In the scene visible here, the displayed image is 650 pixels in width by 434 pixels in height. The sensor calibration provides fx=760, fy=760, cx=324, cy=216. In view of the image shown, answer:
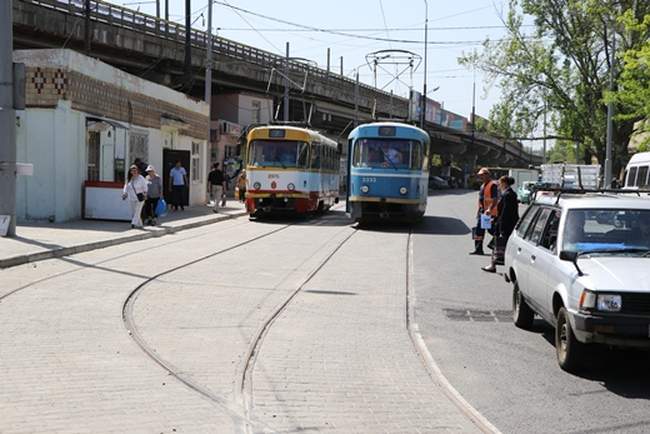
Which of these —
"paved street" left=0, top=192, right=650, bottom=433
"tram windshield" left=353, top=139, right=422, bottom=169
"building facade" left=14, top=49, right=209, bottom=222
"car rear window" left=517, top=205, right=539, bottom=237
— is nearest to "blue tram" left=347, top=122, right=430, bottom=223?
"tram windshield" left=353, top=139, right=422, bottom=169

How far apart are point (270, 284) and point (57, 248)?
507cm

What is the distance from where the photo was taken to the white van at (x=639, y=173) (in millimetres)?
21969

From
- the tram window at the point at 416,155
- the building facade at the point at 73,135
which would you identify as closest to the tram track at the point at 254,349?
the building facade at the point at 73,135

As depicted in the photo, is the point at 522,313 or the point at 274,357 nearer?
the point at 274,357

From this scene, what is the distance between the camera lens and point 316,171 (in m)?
27.9

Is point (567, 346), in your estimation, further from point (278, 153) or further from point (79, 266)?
point (278, 153)

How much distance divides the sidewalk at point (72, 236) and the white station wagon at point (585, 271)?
8462mm

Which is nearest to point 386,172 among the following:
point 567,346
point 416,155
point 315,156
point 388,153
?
point 388,153

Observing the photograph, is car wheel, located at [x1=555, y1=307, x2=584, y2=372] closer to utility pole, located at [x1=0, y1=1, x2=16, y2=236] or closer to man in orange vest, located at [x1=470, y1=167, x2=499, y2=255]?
man in orange vest, located at [x1=470, y1=167, x2=499, y2=255]

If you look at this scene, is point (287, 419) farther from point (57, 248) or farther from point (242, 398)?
point (57, 248)

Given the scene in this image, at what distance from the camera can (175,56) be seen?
44031 mm

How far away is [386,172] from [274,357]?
16.7 m

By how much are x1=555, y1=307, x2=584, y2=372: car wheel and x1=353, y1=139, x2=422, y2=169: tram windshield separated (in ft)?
55.0

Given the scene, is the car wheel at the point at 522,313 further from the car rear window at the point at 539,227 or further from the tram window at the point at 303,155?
the tram window at the point at 303,155
